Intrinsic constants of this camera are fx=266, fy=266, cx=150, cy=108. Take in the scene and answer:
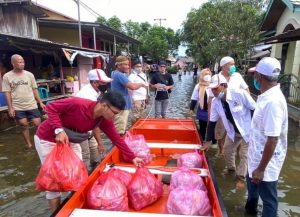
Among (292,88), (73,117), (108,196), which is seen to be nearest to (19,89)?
(73,117)

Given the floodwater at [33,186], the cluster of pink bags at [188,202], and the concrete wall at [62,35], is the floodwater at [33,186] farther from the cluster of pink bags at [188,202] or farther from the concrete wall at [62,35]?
the concrete wall at [62,35]

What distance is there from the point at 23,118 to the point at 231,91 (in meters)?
4.34

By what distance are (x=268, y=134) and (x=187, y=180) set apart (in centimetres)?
106

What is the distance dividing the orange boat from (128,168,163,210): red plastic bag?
0.09 metres

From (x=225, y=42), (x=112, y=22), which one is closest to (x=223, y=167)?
(x=225, y=42)

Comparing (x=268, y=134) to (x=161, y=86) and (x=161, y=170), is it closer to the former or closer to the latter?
(x=161, y=170)

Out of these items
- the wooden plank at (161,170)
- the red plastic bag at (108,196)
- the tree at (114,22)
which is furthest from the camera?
the tree at (114,22)

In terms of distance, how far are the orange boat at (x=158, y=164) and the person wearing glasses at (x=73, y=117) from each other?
19.4 inches

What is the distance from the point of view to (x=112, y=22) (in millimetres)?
34000

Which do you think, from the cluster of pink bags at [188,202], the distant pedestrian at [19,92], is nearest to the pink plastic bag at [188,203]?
the cluster of pink bags at [188,202]

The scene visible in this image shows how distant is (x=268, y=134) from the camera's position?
7.58 feet

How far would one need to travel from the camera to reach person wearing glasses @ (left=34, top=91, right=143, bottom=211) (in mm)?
2393

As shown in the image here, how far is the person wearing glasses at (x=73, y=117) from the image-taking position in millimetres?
2393

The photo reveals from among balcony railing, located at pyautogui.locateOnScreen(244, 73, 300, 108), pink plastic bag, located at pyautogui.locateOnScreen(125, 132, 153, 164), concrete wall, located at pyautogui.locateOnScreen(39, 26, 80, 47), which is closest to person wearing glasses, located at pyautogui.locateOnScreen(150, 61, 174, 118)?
pink plastic bag, located at pyautogui.locateOnScreen(125, 132, 153, 164)
